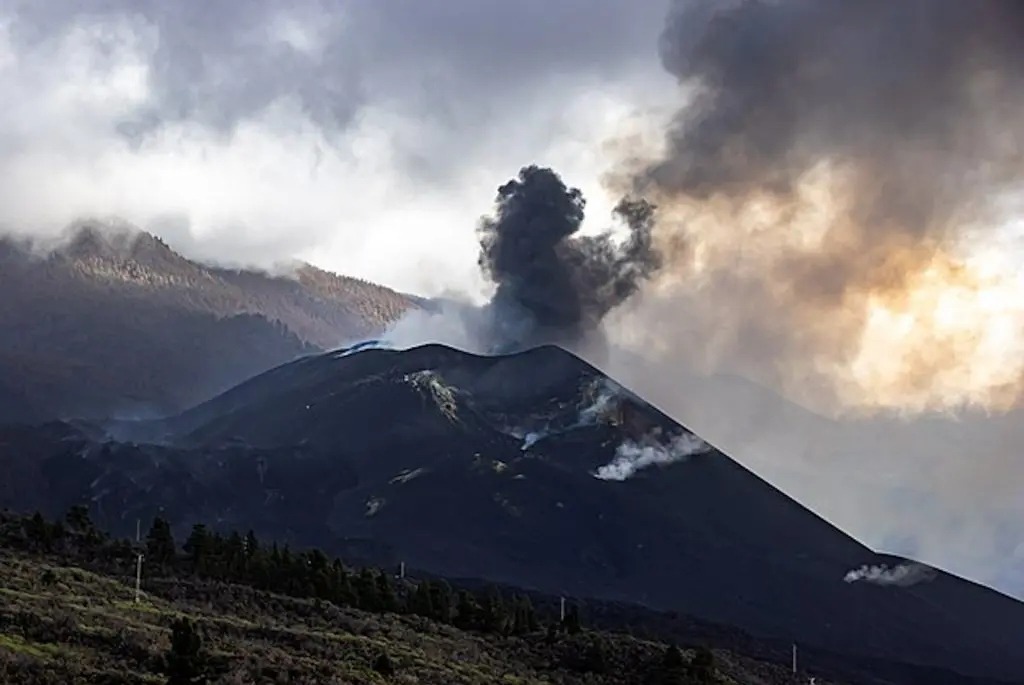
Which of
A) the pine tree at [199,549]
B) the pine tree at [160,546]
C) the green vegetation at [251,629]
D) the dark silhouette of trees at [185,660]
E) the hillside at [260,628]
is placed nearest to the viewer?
the dark silhouette of trees at [185,660]

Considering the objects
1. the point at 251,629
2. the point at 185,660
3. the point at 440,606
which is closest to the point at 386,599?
the point at 440,606

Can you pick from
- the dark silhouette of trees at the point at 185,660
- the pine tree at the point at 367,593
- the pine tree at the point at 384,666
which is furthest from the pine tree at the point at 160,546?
the dark silhouette of trees at the point at 185,660

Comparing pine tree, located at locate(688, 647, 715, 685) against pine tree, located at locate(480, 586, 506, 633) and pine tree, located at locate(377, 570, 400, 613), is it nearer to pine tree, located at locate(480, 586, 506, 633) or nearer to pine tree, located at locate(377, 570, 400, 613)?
pine tree, located at locate(480, 586, 506, 633)

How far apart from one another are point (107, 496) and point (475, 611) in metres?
134

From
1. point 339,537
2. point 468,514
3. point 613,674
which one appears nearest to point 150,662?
point 613,674

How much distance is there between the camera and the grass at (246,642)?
124 ft

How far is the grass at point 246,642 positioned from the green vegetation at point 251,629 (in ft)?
0.33

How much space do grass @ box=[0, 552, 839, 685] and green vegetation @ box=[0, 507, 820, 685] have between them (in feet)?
0.33

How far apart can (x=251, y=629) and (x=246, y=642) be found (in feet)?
13.8

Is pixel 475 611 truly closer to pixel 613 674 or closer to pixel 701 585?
pixel 613 674

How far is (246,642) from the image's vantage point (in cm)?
4766

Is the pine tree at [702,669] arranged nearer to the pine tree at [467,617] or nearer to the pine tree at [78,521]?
the pine tree at [467,617]

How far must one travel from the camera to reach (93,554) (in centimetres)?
7475

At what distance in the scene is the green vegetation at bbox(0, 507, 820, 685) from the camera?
3800 centimetres
